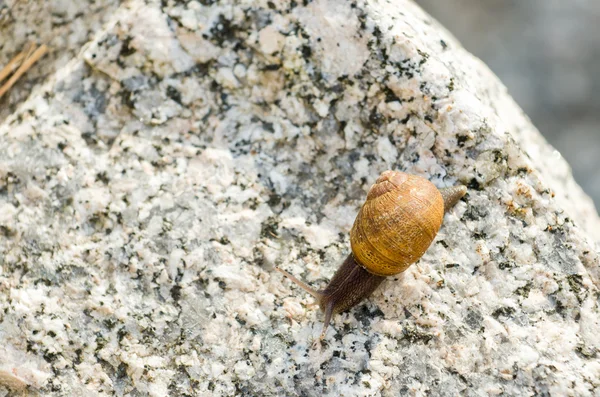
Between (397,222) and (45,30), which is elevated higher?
(397,222)

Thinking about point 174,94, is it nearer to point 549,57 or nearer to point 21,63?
point 21,63

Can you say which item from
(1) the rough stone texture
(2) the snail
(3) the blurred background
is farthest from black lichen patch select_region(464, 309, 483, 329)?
(3) the blurred background

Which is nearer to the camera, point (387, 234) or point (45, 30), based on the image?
point (387, 234)

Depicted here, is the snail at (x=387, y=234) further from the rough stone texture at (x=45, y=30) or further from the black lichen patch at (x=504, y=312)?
the rough stone texture at (x=45, y=30)

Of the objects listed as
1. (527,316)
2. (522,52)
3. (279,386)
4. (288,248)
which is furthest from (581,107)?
(279,386)

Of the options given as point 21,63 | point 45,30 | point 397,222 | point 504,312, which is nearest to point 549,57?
point 504,312

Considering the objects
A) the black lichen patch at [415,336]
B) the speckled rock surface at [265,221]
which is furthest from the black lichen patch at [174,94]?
the black lichen patch at [415,336]

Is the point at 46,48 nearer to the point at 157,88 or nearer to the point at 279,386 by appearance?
the point at 157,88
